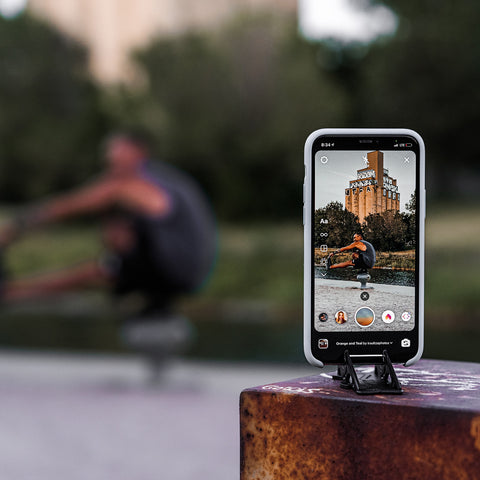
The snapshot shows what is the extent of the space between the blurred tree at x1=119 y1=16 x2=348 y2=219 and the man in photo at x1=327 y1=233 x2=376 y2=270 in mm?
11801

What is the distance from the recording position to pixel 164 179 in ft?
33.0

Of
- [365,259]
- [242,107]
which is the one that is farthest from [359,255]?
[242,107]

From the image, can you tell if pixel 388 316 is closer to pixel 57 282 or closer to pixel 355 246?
pixel 355 246

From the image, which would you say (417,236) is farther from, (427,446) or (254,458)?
(254,458)

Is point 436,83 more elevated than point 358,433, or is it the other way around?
point 436,83

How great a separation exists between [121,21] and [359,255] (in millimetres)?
13462

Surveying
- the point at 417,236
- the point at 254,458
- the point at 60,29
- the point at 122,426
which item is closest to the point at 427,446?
the point at 254,458

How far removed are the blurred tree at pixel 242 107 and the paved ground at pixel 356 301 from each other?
38.6 ft

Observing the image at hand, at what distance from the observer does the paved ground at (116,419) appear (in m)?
5.95

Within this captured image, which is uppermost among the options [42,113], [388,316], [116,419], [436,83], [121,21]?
[121,21]

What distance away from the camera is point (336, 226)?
1865 mm

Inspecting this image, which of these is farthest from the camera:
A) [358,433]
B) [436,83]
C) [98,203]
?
[436,83]

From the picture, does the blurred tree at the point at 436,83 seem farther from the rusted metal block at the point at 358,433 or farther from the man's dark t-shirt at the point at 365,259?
the rusted metal block at the point at 358,433

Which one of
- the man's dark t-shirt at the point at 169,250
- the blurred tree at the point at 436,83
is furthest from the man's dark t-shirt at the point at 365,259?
the blurred tree at the point at 436,83
